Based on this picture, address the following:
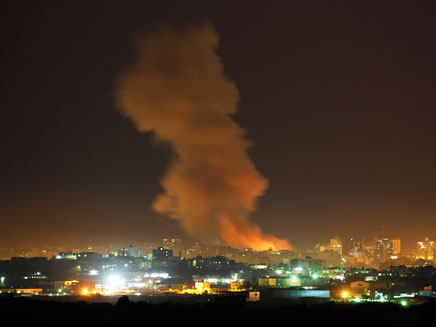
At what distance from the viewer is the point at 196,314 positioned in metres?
18.2

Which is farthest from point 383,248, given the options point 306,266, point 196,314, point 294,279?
point 196,314

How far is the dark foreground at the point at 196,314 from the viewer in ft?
54.7

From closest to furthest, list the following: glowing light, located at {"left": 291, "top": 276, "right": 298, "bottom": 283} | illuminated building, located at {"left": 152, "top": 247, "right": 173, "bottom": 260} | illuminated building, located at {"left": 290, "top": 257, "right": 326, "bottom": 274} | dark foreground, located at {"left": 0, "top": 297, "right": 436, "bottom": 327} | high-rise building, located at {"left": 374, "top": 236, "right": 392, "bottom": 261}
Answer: dark foreground, located at {"left": 0, "top": 297, "right": 436, "bottom": 327}
glowing light, located at {"left": 291, "top": 276, "right": 298, "bottom": 283}
illuminated building, located at {"left": 290, "top": 257, "right": 326, "bottom": 274}
illuminated building, located at {"left": 152, "top": 247, "right": 173, "bottom": 260}
high-rise building, located at {"left": 374, "top": 236, "right": 392, "bottom": 261}

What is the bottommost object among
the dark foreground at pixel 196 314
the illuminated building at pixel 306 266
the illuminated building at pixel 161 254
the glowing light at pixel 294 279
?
the dark foreground at pixel 196 314

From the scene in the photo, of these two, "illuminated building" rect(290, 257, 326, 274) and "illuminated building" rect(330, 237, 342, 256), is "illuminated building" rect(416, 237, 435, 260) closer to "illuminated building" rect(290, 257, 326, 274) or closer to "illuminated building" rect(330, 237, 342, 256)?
"illuminated building" rect(330, 237, 342, 256)

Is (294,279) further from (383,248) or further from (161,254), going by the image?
(383,248)

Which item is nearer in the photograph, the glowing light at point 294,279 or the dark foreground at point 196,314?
the dark foreground at point 196,314

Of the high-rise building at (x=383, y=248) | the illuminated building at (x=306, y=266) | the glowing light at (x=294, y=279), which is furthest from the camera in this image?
the high-rise building at (x=383, y=248)

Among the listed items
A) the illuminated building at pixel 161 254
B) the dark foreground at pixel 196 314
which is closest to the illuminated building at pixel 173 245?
the illuminated building at pixel 161 254

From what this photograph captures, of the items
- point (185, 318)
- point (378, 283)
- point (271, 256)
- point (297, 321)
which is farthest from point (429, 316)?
point (271, 256)

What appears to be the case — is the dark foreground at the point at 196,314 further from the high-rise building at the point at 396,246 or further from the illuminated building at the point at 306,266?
the high-rise building at the point at 396,246

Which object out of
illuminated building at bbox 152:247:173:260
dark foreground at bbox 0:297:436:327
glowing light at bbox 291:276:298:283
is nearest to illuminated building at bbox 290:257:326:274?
glowing light at bbox 291:276:298:283

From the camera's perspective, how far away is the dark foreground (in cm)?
1669

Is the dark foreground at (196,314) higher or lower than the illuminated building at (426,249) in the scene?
lower
